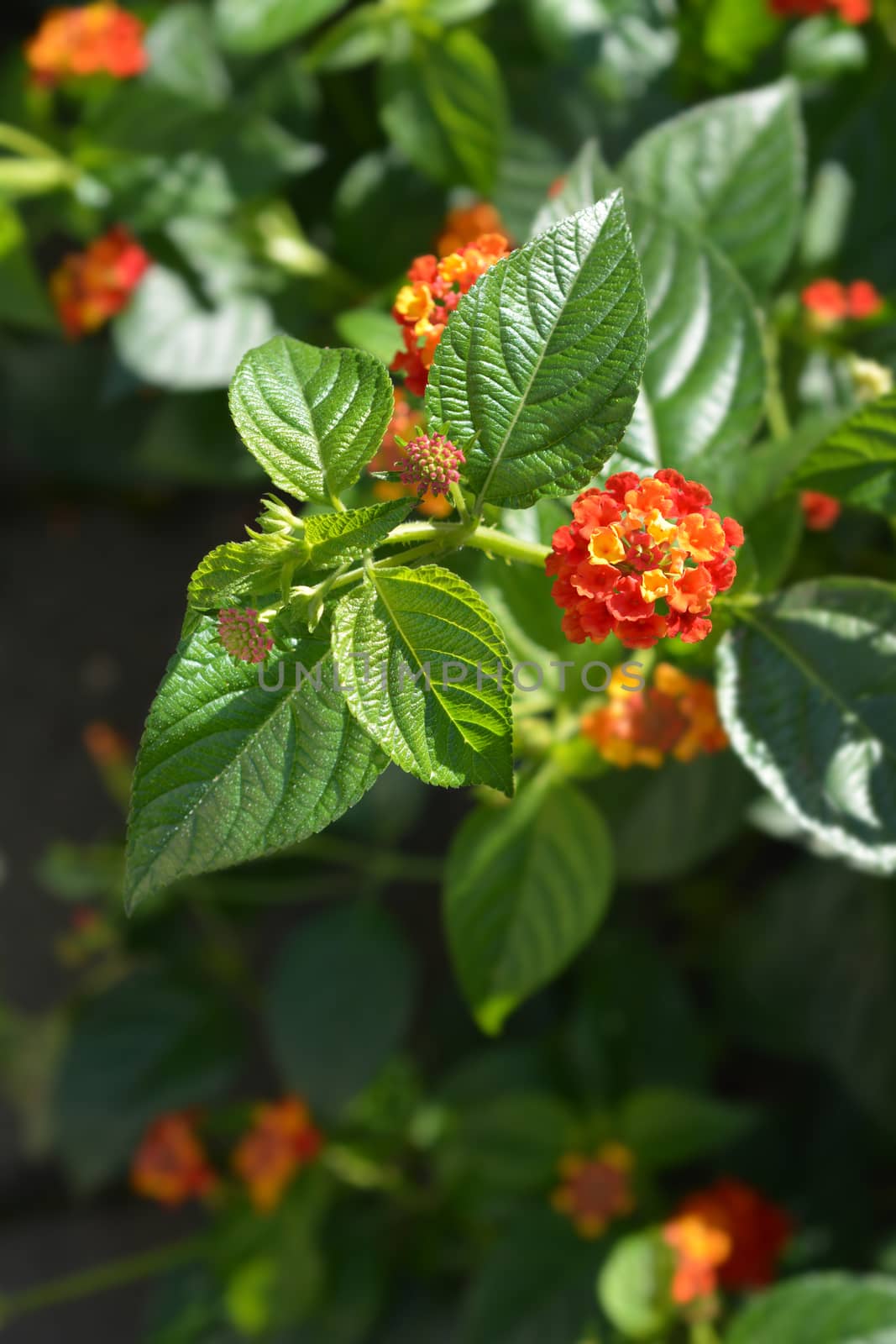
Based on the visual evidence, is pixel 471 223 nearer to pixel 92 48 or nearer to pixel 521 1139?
pixel 92 48

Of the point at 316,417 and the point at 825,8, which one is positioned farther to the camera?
the point at 825,8

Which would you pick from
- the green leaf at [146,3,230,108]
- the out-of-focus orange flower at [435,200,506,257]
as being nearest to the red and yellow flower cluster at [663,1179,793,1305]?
→ the out-of-focus orange flower at [435,200,506,257]

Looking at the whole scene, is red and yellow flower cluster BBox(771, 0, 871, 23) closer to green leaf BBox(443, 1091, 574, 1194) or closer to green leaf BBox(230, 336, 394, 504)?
green leaf BBox(230, 336, 394, 504)

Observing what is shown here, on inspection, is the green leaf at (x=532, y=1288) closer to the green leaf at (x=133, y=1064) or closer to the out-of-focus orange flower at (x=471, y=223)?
the green leaf at (x=133, y=1064)

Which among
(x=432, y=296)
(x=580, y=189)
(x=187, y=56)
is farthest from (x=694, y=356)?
(x=187, y=56)

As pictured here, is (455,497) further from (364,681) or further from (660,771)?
(660,771)

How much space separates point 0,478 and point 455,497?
1.38m

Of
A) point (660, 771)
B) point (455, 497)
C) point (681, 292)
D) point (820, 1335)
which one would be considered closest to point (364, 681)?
point (455, 497)

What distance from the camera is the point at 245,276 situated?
1.21 meters

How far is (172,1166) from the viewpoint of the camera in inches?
51.8

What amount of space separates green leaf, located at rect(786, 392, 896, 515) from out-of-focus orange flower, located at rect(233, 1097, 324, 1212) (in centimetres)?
86

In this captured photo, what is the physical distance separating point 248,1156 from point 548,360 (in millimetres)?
973

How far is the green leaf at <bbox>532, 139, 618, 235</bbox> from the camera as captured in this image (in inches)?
30.9

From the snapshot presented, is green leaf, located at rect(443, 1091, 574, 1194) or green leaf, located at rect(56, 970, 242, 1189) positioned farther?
green leaf, located at rect(56, 970, 242, 1189)
